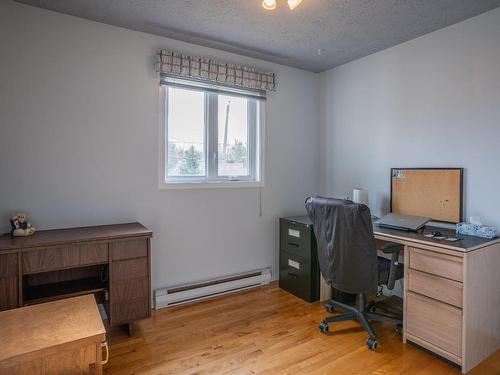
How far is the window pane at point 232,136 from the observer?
3.05m

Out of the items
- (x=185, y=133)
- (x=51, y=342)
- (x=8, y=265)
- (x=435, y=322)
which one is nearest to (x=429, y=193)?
(x=435, y=322)

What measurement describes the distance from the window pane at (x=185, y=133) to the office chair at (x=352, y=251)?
125 cm

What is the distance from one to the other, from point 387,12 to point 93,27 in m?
2.24

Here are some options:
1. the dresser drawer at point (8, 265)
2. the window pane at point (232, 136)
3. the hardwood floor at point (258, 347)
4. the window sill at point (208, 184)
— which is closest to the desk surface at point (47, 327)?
the dresser drawer at point (8, 265)

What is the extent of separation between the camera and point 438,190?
2520 mm

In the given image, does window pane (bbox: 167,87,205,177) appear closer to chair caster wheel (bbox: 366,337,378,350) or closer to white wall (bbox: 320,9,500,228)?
Answer: white wall (bbox: 320,9,500,228)

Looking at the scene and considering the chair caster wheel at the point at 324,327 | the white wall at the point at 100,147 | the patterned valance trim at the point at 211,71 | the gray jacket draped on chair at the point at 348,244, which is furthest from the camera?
the patterned valance trim at the point at 211,71

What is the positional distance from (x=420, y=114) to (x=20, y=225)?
3266 millimetres

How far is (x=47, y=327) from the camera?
134cm

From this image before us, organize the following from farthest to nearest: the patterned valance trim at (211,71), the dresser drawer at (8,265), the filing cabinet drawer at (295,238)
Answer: the filing cabinet drawer at (295,238) → the patterned valance trim at (211,71) → the dresser drawer at (8,265)

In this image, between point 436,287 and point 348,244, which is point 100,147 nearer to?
point 348,244

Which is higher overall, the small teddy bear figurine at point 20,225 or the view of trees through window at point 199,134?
the view of trees through window at point 199,134

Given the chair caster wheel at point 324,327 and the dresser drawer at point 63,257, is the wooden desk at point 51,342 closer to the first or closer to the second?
the dresser drawer at point 63,257

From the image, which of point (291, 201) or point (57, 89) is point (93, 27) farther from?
point (291, 201)
